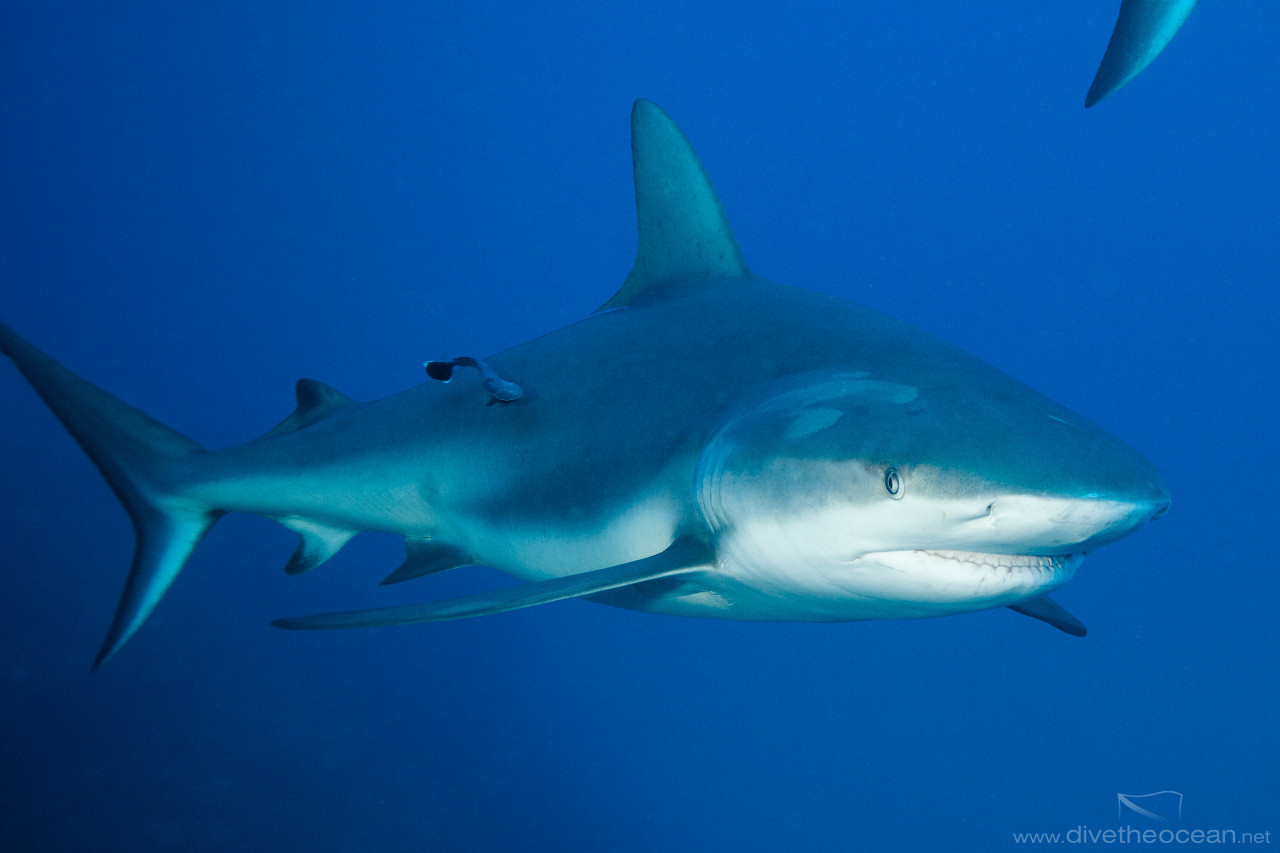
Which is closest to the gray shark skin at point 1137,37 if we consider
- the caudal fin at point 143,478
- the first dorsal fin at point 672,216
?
the first dorsal fin at point 672,216

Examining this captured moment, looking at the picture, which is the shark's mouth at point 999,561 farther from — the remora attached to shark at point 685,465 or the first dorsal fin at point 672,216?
the first dorsal fin at point 672,216

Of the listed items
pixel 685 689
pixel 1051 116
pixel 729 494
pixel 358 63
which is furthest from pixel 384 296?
→ pixel 1051 116

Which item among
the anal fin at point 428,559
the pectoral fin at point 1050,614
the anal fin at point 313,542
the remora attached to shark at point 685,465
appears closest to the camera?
the remora attached to shark at point 685,465

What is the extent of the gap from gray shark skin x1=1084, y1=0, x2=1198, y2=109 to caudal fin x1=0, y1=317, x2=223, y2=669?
3715 mm

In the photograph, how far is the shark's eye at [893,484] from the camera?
1.59 m

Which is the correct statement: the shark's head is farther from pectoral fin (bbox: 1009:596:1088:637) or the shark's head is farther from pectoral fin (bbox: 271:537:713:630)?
pectoral fin (bbox: 1009:596:1088:637)

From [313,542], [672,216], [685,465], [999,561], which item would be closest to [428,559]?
[313,542]

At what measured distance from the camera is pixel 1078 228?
5556cm

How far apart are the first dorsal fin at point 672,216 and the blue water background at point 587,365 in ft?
25.3

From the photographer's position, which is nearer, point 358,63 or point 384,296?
point 358,63

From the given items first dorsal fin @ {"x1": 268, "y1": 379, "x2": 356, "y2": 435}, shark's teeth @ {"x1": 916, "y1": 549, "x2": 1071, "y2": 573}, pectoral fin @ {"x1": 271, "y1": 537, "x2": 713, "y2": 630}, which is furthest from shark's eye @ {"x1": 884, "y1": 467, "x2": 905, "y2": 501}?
first dorsal fin @ {"x1": 268, "y1": 379, "x2": 356, "y2": 435}

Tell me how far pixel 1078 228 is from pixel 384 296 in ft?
173

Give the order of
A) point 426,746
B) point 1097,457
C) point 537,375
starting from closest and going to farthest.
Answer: point 1097,457 → point 537,375 → point 426,746

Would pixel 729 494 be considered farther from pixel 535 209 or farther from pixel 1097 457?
pixel 535 209
